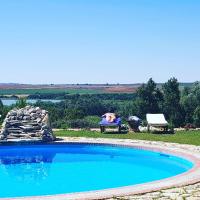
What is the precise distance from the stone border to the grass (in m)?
0.93

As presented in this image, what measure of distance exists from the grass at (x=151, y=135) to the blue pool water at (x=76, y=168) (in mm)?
2232

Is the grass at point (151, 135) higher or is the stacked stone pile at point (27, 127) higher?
the stacked stone pile at point (27, 127)

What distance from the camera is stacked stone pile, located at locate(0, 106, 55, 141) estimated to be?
22812mm

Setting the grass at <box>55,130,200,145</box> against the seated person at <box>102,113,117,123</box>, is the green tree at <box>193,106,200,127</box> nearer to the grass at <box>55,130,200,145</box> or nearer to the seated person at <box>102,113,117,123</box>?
the grass at <box>55,130,200,145</box>

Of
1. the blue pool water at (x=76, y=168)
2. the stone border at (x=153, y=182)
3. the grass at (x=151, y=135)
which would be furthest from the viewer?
the grass at (x=151, y=135)

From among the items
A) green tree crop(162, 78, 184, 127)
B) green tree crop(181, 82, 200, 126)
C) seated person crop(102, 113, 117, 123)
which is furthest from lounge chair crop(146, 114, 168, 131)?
green tree crop(162, 78, 184, 127)

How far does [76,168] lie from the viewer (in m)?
17.9

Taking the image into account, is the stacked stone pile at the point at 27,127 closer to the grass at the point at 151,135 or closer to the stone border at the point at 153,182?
the stone border at the point at 153,182

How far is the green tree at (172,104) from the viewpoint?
119 feet

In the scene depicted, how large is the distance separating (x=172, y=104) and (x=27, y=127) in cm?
1671

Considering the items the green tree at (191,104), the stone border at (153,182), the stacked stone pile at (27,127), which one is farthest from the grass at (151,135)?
the green tree at (191,104)

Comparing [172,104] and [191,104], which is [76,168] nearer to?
[172,104]

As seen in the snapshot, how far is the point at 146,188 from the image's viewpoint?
11.6 metres

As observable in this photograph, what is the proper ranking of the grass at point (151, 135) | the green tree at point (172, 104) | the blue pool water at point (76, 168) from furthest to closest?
the green tree at point (172, 104) → the grass at point (151, 135) → the blue pool water at point (76, 168)
